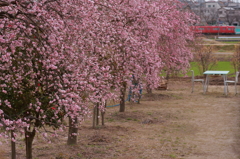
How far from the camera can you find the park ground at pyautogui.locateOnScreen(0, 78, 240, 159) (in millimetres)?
7934

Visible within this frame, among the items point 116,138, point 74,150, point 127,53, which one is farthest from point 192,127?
point 74,150

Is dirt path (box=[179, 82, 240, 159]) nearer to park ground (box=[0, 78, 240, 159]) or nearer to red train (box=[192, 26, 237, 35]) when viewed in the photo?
park ground (box=[0, 78, 240, 159])

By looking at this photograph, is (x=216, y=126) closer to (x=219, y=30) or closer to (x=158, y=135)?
(x=158, y=135)

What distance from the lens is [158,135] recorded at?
971 centimetres

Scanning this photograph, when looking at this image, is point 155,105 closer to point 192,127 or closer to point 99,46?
point 192,127

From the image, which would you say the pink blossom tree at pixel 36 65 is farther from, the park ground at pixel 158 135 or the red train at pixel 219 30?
the red train at pixel 219 30

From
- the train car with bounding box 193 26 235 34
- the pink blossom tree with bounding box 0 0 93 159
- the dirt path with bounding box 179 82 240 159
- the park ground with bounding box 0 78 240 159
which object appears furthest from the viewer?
the train car with bounding box 193 26 235 34

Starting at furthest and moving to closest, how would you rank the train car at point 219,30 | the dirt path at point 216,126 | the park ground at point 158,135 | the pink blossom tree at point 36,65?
the train car at point 219,30 → the dirt path at point 216,126 → the park ground at point 158,135 → the pink blossom tree at point 36,65

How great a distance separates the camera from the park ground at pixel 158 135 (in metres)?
7.93

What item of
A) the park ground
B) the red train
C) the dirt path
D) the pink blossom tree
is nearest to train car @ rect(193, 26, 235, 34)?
the red train

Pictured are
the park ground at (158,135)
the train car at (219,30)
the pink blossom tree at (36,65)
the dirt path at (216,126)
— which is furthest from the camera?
the train car at (219,30)

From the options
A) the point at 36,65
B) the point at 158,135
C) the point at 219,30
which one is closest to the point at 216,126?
→ the point at 158,135

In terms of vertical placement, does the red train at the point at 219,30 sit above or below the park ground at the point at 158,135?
above

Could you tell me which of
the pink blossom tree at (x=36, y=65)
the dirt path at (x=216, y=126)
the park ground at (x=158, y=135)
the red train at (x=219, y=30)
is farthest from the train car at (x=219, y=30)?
the pink blossom tree at (x=36, y=65)
